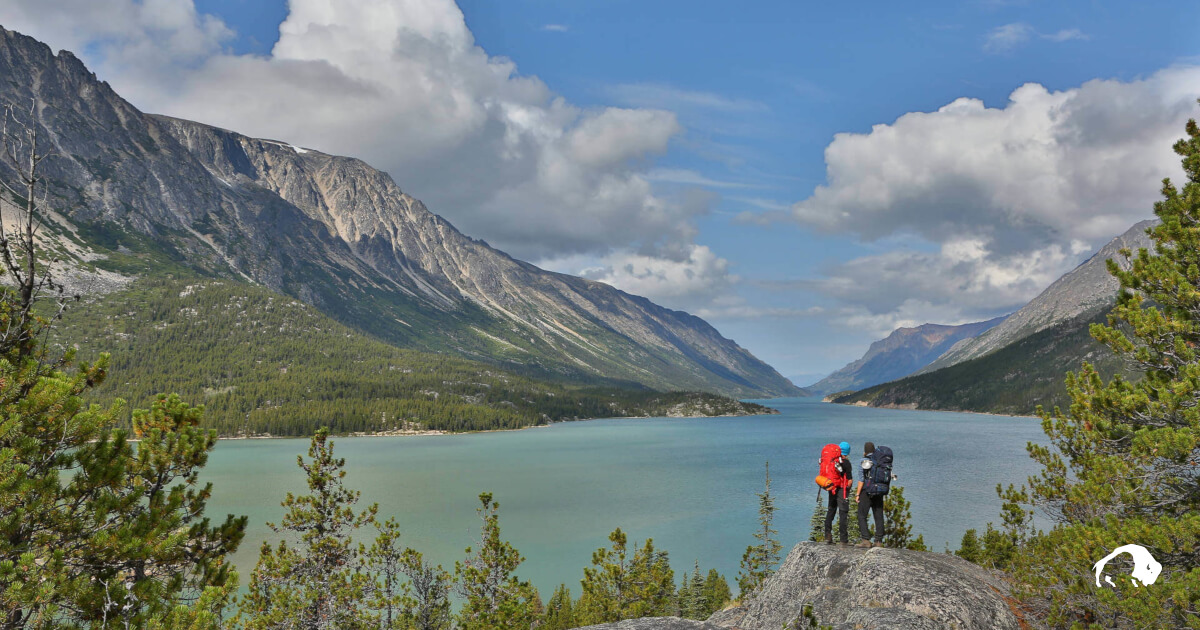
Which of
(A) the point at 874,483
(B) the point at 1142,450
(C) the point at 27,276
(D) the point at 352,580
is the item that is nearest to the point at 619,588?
(D) the point at 352,580

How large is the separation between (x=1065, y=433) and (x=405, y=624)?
25631 mm

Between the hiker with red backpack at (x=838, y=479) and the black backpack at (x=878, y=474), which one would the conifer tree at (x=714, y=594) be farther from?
the black backpack at (x=878, y=474)

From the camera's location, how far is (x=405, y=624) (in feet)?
81.0

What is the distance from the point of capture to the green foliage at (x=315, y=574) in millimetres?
22528

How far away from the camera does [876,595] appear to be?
13727mm

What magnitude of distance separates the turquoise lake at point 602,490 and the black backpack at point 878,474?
4265 centimetres

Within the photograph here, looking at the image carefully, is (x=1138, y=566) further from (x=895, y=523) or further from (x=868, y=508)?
(x=895, y=523)

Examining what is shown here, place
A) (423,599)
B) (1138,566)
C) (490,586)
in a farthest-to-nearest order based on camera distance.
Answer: (490,586)
(423,599)
(1138,566)

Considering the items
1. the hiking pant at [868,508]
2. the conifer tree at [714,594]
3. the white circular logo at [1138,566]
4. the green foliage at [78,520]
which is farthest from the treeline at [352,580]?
the white circular logo at [1138,566]

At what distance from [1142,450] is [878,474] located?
6.48m

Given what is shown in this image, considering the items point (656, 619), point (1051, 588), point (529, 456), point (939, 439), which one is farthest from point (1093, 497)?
point (939, 439)

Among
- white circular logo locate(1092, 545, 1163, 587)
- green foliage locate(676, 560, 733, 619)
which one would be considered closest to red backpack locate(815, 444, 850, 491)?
white circular logo locate(1092, 545, 1163, 587)

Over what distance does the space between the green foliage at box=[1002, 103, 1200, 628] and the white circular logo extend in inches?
6.9

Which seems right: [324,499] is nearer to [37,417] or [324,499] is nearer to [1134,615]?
[37,417]
